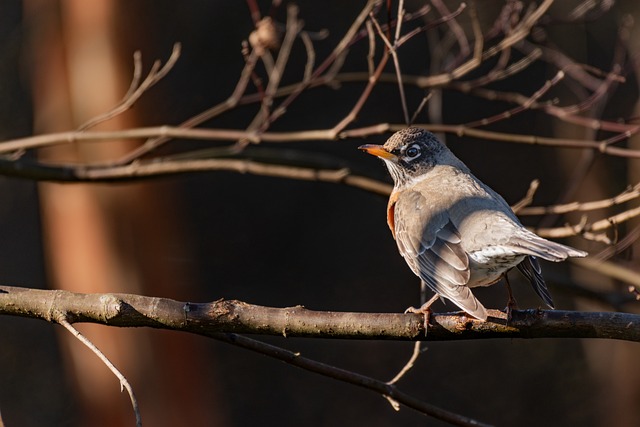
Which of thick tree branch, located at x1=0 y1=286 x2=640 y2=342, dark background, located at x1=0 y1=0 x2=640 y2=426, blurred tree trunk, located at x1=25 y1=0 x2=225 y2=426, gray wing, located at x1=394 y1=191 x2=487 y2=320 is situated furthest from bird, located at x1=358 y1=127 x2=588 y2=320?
dark background, located at x1=0 y1=0 x2=640 y2=426

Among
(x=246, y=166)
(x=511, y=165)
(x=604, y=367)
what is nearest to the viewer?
(x=246, y=166)

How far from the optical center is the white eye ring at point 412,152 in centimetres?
490

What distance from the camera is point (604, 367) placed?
9867mm

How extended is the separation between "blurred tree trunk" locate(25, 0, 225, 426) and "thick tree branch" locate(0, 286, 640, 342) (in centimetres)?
559

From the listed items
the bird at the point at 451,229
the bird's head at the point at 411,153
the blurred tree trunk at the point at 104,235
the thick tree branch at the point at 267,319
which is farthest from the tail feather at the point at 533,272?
the blurred tree trunk at the point at 104,235

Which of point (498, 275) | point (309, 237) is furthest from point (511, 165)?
point (498, 275)

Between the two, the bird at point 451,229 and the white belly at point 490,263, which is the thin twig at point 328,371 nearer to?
the bird at point 451,229

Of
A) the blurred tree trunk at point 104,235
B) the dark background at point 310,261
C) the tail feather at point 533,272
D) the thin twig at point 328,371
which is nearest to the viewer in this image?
the thin twig at point 328,371

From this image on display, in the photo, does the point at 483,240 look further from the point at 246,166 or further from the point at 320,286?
the point at 320,286

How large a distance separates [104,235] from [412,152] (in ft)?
16.1

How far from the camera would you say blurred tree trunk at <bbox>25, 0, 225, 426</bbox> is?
8.71 meters

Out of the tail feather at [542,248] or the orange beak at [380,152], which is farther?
the orange beak at [380,152]

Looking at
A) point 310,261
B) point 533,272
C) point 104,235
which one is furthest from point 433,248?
point 310,261

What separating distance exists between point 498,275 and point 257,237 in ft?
29.8
